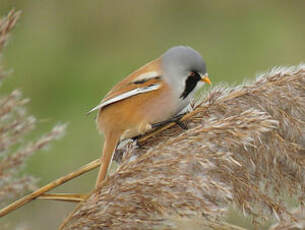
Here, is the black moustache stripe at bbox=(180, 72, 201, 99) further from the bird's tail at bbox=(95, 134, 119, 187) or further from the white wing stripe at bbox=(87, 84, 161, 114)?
the bird's tail at bbox=(95, 134, 119, 187)

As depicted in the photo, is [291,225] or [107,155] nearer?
[291,225]

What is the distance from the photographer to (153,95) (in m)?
3.01

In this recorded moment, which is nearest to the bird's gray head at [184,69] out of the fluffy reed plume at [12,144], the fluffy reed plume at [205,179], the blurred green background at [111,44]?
the fluffy reed plume at [205,179]

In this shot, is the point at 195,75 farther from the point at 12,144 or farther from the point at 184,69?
the point at 12,144

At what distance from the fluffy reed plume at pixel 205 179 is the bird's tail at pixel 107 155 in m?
0.24

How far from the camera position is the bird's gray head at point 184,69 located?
2.93 metres

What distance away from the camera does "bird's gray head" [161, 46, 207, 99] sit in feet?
9.61

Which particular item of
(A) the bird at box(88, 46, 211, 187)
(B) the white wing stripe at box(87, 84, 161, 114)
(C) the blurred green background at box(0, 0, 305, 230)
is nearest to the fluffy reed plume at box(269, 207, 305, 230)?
(A) the bird at box(88, 46, 211, 187)

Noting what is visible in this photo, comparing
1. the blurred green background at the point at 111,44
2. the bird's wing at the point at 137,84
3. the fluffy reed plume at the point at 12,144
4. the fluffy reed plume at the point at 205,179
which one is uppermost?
the blurred green background at the point at 111,44

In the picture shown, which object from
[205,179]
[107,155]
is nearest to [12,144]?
[205,179]

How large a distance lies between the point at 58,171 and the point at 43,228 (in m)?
0.69

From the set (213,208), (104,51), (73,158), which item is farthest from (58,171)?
(213,208)

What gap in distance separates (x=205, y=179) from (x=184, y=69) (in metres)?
1.08

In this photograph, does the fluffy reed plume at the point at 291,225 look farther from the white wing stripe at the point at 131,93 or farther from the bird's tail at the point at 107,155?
the white wing stripe at the point at 131,93
